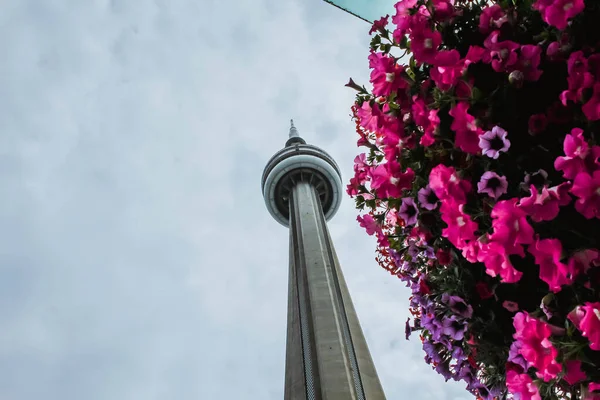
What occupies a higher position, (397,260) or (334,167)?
(334,167)

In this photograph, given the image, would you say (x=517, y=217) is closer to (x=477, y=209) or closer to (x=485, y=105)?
(x=477, y=209)

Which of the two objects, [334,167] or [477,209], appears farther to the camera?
[334,167]

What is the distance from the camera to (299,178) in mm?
30609

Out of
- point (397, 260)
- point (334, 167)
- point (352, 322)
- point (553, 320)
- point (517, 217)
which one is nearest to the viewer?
point (517, 217)

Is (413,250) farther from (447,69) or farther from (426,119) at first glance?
(447,69)

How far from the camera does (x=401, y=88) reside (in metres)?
2.88

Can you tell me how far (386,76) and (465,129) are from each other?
607 millimetres

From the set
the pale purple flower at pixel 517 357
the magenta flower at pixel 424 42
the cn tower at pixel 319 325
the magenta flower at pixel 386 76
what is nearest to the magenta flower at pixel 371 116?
the magenta flower at pixel 386 76

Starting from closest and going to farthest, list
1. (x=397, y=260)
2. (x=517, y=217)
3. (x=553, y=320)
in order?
(x=517, y=217) → (x=553, y=320) → (x=397, y=260)

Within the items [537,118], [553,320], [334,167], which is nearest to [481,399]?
[553,320]

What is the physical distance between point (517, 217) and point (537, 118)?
643 mm

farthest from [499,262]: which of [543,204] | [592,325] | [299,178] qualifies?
[299,178]

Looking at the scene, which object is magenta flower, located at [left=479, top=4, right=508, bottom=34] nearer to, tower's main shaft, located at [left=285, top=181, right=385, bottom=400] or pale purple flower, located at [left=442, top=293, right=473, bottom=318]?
pale purple flower, located at [left=442, top=293, right=473, bottom=318]

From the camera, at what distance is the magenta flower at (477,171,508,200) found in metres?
2.26
